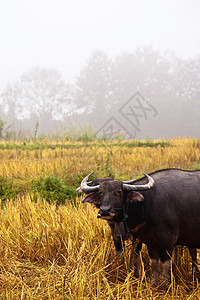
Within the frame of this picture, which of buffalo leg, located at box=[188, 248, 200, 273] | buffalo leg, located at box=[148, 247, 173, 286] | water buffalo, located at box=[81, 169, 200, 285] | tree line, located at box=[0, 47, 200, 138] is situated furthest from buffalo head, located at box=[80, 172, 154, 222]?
tree line, located at box=[0, 47, 200, 138]

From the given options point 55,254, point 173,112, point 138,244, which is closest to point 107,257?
point 138,244

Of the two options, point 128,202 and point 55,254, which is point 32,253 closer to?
point 55,254

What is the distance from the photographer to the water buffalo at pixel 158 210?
7.62 ft

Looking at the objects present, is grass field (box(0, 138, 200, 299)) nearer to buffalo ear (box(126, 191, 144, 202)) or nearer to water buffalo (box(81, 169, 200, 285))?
water buffalo (box(81, 169, 200, 285))

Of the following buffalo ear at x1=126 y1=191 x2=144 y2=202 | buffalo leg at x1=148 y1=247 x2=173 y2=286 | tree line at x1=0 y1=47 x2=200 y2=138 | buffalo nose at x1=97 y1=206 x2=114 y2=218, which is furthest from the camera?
tree line at x1=0 y1=47 x2=200 y2=138

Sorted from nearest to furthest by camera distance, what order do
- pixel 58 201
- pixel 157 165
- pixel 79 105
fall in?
pixel 58 201 < pixel 157 165 < pixel 79 105

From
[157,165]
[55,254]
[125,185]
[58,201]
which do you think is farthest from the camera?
[157,165]

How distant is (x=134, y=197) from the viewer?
232 cm

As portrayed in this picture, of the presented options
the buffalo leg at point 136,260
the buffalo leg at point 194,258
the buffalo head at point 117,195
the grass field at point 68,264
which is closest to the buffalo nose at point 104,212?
the buffalo head at point 117,195

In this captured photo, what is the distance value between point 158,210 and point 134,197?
0.76ft

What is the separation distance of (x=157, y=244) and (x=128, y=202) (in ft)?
1.29

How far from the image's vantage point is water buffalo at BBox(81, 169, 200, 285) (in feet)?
7.62

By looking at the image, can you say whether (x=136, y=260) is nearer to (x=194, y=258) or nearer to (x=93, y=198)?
(x=194, y=258)

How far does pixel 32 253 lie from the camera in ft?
9.74
